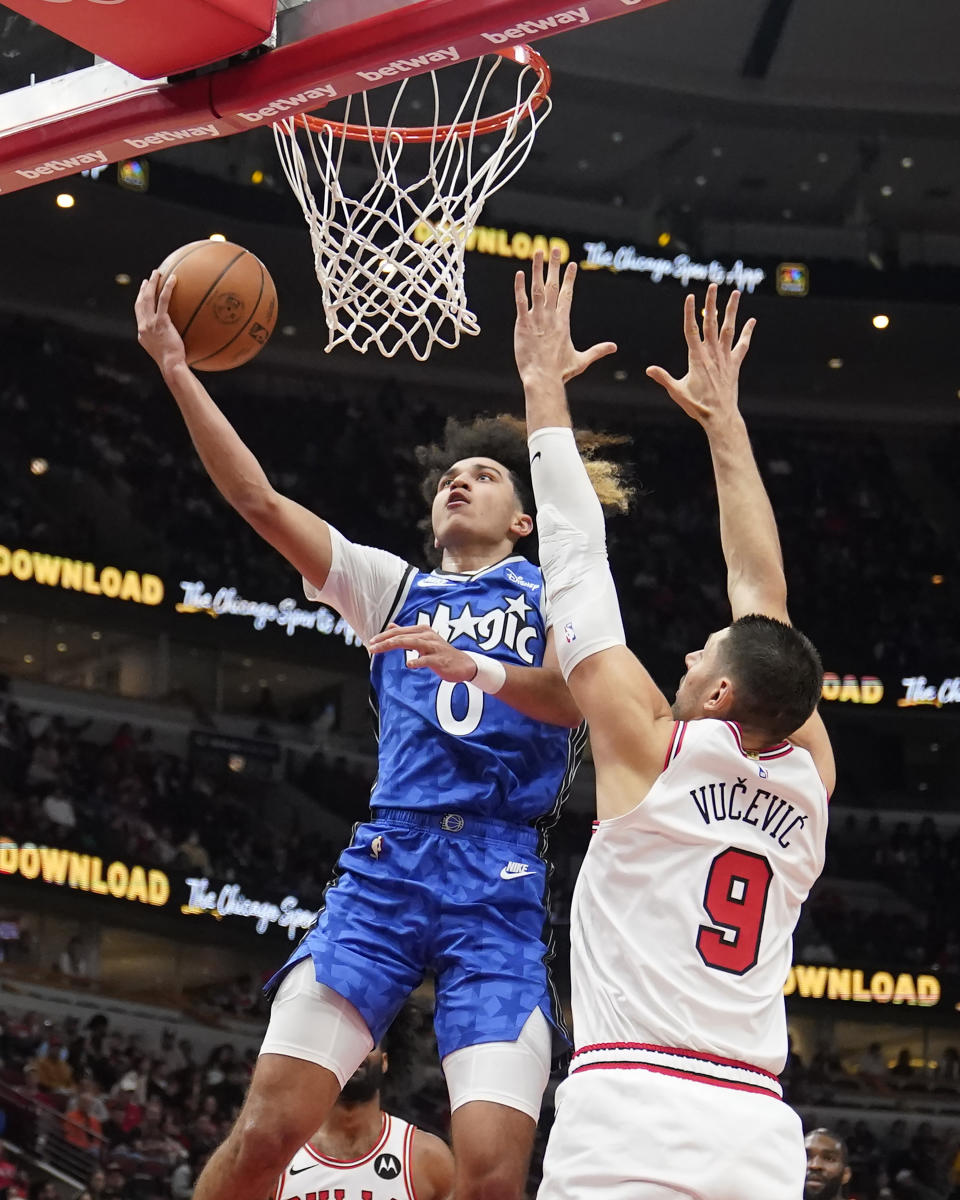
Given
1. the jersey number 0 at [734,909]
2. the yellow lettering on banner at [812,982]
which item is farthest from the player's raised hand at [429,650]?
the yellow lettering on banner at [812,982]

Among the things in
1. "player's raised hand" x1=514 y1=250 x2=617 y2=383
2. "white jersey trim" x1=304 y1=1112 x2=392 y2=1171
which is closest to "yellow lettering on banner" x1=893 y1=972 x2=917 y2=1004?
"white jersey trim" x1=304 y1=1112 x2=392 y2=1171

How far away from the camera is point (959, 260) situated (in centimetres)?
1992

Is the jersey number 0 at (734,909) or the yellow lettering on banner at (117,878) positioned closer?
the jersey number 0 at (734,909)

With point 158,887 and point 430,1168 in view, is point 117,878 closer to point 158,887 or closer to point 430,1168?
point 158,887

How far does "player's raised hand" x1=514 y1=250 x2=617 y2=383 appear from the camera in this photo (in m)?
3.49

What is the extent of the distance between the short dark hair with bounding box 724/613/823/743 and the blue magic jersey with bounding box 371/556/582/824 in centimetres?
124

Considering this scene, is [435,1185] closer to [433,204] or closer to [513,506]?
[513,506]

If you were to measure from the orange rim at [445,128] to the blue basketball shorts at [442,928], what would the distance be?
2504mm

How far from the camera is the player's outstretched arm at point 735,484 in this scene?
3.62 metres

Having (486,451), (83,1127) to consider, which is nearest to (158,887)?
(83,1127)

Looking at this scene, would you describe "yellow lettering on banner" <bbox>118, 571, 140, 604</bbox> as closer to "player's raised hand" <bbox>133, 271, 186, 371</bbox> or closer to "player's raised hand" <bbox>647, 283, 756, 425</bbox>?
"player's raised hand" <bbox>133, 271, 186, 371</bbox>

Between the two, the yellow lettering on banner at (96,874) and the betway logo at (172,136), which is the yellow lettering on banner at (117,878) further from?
Answer: the betway logo at (172,136)

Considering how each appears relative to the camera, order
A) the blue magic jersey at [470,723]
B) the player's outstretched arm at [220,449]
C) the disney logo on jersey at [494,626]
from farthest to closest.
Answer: the disney logo on jersey at [494,626] < the blue magic jersey at [470,723] < the player's outstretched arm at [220,449]

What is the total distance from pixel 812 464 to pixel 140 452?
866cm
